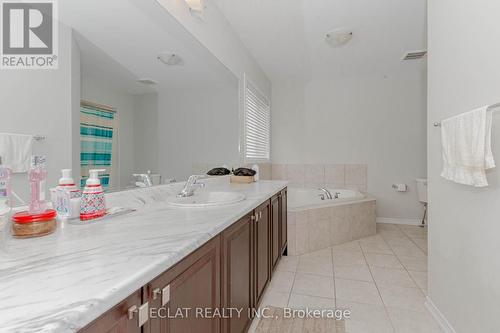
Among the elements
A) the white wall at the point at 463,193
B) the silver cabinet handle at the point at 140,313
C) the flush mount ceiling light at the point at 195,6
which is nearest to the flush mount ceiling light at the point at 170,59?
the flush mount ceiling light at the point at 195,6

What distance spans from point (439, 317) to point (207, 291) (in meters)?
1.65

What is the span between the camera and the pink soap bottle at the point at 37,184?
867 mm

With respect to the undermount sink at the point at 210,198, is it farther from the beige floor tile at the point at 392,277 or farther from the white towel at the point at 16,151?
the beige floor tile at the point at 392,277

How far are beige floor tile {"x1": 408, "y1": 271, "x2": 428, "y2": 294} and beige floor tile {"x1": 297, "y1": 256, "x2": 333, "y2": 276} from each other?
71 centimetres

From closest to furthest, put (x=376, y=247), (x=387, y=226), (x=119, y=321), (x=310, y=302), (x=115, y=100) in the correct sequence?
(x=119, y=321) < (x=115, y=100) < (x=310, y=302) < (x=376, y=247) < (x=387, y=226)

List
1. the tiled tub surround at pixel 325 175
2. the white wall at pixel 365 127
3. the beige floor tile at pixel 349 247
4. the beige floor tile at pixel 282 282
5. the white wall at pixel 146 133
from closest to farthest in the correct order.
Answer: the white wall at pixel 146 133 → the beige floor tile at pixel 282 282 → the beige floor tile at pixel 349 247 → the white wall at pixel 365 127 → the tiled tub surround at pixel 325 175

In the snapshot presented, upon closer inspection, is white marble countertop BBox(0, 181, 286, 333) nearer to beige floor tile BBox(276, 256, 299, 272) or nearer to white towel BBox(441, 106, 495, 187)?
white towel BBox(441, 106, 495, 187)

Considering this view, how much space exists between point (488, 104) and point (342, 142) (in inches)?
126

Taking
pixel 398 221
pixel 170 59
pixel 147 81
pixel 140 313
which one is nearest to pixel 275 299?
pixel 140 313

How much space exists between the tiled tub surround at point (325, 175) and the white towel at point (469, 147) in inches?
114

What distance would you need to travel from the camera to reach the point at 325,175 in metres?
4.39

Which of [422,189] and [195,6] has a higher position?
[195,6]

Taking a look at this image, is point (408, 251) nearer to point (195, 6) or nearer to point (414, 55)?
point (414, 55)

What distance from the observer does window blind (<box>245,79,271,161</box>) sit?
10.6 ft
